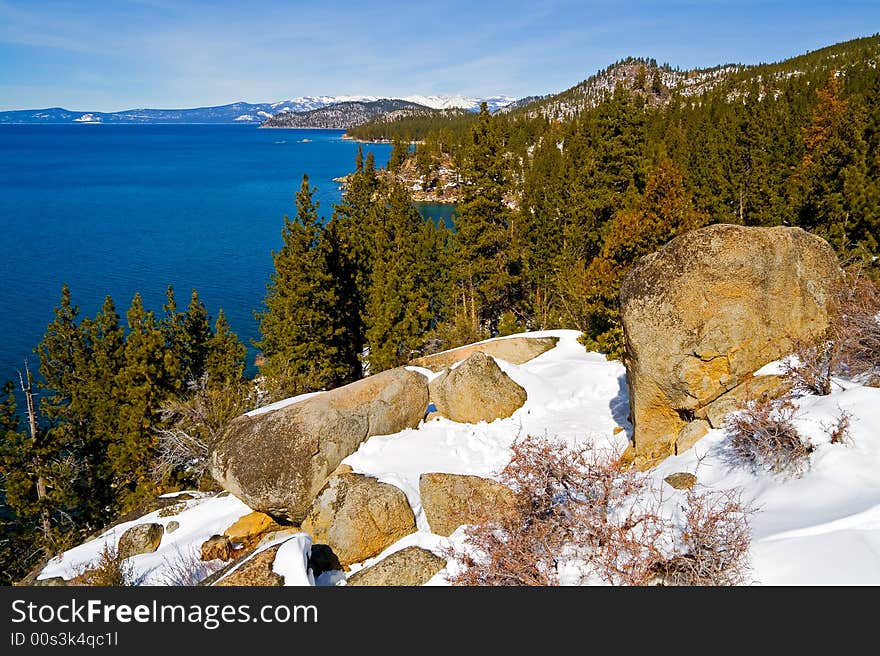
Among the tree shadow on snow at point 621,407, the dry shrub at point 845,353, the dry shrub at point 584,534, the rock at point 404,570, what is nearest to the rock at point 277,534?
the rock at point 404,570

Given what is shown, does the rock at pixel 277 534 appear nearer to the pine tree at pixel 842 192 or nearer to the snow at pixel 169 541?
the snow at pixel 169 541

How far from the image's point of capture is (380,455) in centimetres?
1662

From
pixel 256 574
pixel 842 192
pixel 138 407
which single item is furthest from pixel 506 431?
pixel 842 192

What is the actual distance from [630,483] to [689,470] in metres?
3.19

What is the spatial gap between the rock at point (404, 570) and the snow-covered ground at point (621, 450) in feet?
1.37

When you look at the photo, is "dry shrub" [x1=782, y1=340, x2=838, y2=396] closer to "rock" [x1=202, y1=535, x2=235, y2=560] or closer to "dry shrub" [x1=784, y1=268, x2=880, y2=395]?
"dry shrub" [x1=784, y1=268, x2=880, y2=395]

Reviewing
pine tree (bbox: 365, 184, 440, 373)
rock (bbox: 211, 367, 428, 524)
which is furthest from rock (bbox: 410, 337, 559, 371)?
pine tree (bbox: 365, 184, 440, 373)

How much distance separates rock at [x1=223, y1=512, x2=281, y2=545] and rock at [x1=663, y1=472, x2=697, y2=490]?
11.4 metres

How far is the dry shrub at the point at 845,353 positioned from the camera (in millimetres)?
10297

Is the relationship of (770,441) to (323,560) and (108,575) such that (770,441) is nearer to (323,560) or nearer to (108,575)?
(323,560)

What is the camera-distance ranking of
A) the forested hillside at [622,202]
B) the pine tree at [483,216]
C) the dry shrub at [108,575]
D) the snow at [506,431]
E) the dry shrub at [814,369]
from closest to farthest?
the dry shrub at [814,369] < the dry shrub at [108,575] < the snow at [506,431] < the forested hillside at [622,202] < the pine tree at [483,216]

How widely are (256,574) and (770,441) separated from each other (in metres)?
9.17
